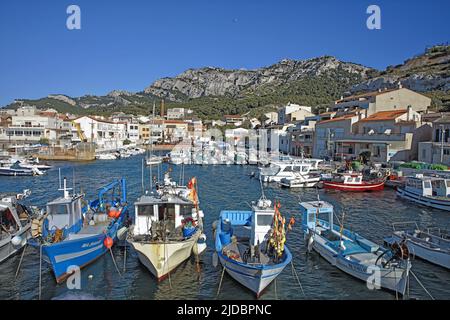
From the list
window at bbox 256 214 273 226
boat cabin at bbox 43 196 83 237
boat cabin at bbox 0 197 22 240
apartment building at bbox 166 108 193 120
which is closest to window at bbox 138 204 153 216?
boat cabin at bbox 43 196 83 237

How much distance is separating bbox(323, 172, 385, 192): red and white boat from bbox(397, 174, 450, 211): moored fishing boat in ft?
14.2

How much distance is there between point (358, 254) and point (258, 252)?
15.2 ft

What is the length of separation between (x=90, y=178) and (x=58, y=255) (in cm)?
3162

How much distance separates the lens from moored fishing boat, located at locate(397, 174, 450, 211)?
2562 centimetres

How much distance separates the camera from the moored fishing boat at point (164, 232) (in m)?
13.5

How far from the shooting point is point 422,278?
14.3 meters

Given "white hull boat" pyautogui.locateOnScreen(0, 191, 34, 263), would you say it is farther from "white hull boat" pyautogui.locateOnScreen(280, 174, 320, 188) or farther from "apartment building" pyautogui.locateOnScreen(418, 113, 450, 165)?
"apartment building" pyautogui.locateOnScreen(418, 113, 450, 165)

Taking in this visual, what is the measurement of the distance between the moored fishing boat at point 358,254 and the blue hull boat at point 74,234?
9.22 metres

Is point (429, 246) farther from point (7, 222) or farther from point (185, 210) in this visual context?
point (7, 222)

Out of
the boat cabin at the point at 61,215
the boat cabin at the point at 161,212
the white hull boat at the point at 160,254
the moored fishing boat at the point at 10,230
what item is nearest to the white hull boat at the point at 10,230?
the moored fishing boat at the point at 10,230

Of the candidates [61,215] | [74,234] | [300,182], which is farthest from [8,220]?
[300,182]

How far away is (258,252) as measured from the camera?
12.9m

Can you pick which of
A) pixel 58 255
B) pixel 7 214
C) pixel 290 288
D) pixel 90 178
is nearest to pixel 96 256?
pixel 58 255
